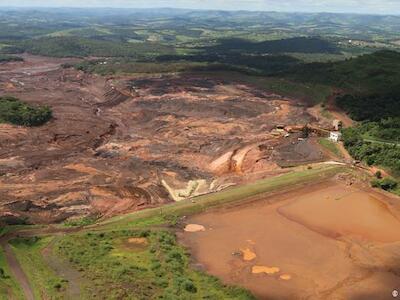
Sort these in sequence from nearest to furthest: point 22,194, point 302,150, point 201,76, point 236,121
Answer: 1. point 22,194
2. point 302,150
3. point 236,121
4. point 201,76

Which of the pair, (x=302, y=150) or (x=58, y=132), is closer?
(x=302, y=150)

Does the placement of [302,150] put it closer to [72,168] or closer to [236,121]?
[236,121]

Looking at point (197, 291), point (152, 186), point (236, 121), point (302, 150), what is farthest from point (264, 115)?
point (197, 291)

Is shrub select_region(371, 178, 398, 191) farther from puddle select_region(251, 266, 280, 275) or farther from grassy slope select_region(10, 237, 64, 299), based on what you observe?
grassy slope select_region(10, 237, 64, 299)

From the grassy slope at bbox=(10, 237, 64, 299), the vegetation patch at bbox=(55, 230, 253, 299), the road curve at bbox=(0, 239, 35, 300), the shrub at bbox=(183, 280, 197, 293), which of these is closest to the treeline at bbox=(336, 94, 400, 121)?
the vegetation patch at bbox=(55, 230, 253, 299)

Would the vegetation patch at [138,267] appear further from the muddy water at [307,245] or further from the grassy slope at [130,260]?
the muddy water at [307,245]

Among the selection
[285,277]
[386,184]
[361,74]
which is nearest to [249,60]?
[361,74]
